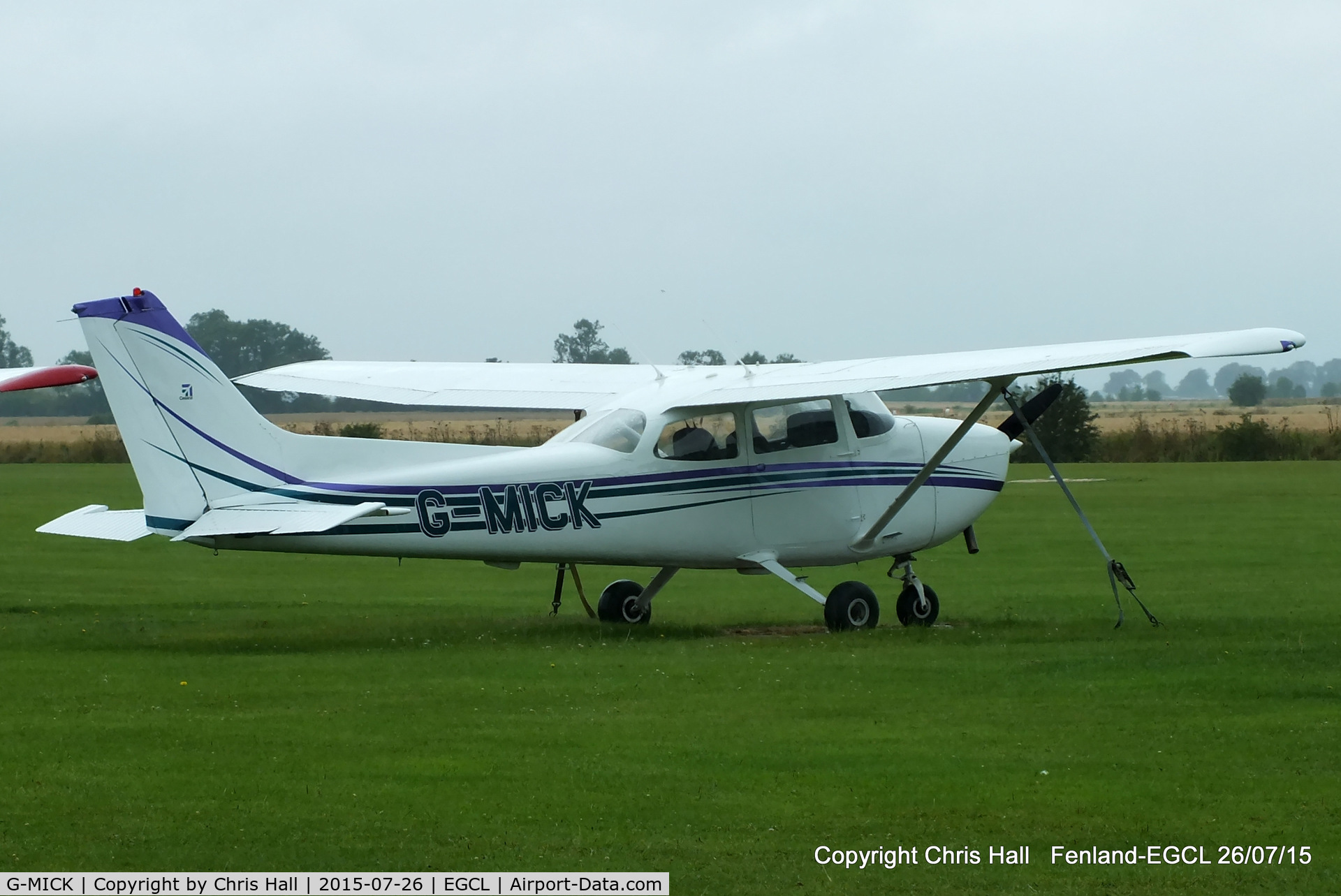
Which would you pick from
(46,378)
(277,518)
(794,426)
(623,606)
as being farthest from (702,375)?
(46,378)

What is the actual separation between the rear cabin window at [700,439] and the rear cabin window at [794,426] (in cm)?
21

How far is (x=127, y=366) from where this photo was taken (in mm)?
12078

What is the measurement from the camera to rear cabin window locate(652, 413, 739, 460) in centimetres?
1360

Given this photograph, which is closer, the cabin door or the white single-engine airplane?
the white single-engine airplane

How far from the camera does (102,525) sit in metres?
13.1

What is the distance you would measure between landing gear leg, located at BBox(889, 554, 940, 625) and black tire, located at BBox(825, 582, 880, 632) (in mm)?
521

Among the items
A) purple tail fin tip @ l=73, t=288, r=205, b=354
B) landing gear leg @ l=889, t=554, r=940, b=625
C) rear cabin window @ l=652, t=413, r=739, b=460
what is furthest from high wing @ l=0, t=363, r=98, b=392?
landing gear leg @ l=889, t=554, r=940, b=625

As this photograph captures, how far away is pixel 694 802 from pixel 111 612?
10128mm

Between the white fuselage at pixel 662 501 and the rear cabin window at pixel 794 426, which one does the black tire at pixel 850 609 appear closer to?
the white fuselage at pixel 662 501

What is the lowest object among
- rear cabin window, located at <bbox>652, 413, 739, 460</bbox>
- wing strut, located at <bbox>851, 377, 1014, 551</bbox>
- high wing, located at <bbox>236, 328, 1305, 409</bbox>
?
wing strut, located at <bbox>851, 377, 1014, 551</bbox>

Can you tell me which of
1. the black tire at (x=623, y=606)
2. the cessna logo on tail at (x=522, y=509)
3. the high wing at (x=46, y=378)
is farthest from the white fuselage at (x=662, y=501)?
the high wing at (x=46, y=378)

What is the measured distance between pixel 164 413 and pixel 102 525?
1486 mm

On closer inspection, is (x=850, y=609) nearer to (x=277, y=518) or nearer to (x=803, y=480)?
(x=803, y=480)

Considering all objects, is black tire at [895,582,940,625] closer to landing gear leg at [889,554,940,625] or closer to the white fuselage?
landing gear leg at [889,554,940,625]
